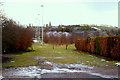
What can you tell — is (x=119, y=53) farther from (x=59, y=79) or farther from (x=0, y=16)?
(x=0, y=16)

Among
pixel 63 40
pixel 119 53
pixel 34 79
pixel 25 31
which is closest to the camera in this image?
pixel 34 79

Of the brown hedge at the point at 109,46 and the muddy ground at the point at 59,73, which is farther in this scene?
the brown hedge at the point at 109,46

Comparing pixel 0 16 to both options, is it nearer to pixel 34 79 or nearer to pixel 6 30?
pixel 6 30

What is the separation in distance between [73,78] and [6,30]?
10.8 meters

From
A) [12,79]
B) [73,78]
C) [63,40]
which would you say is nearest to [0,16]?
[12,79]

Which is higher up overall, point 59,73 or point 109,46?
point 109,46

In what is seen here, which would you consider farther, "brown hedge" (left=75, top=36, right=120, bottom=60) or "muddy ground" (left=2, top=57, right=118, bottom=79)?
"brown hedge" (left=75, top=36, right=120, bottom=60)

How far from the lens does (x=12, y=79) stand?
675 centimetres

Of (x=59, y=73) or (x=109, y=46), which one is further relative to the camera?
(x=109, y=46)

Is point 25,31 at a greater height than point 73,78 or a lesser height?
greater

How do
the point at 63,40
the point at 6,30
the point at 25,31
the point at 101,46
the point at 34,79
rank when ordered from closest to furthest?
the point at 34,79
the point at 6,30
the point at 101,46
the point at 25,31
the point at 63,40

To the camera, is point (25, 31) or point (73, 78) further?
point (25, 31)

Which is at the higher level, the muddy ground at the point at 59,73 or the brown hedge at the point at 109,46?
the brown hedge at the point at 109,46

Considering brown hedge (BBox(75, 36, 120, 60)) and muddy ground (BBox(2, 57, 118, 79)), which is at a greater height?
brown hedge (BBox(75, 36, 120, 60))
